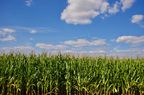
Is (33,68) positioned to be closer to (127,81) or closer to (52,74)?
(52,74)

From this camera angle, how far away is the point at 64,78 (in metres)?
15.4

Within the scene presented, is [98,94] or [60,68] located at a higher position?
[60,68]

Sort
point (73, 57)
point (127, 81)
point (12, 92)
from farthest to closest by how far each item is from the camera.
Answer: point (73, 57) < point (127, 81) < point (12, 92)

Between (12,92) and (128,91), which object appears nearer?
(12,92)

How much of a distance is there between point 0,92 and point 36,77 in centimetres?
175

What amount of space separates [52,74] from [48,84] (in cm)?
54

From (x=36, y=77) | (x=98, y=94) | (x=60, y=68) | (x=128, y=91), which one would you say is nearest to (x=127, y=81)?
(x=128, y=91)

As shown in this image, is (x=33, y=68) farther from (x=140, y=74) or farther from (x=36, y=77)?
(x=140, y=74)

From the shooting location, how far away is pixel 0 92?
1469 cm

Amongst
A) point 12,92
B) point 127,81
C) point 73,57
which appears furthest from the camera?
point 73,57

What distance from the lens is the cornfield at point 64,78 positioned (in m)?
14.7

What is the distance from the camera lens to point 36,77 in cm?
1482

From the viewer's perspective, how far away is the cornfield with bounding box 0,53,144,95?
14695 mm

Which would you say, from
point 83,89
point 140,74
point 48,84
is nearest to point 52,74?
point 48,84
